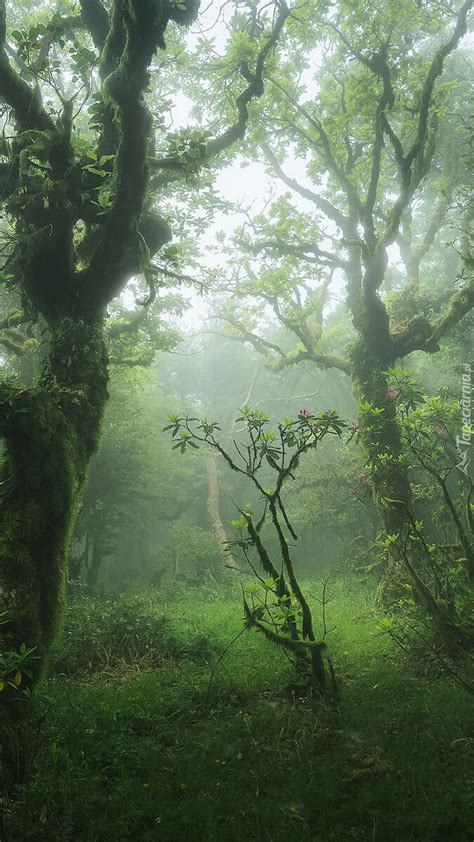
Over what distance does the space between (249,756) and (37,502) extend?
116 inches

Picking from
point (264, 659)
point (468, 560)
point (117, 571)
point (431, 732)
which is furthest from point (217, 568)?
point (431, 732)

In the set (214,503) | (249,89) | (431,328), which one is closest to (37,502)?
(249,89)

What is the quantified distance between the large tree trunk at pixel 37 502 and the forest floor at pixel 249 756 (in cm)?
81

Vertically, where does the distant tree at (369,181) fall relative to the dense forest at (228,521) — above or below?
above

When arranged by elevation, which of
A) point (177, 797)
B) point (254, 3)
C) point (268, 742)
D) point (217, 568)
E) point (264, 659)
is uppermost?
point (254, 3)

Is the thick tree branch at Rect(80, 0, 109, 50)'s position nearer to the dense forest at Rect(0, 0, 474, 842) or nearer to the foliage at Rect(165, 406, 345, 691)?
the dense forest at Rect(0, 0, 474, 842)

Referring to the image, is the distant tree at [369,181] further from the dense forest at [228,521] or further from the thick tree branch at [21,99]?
the thick tree branch at [21,99]

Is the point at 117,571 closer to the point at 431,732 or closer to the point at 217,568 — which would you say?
the point at 217,568

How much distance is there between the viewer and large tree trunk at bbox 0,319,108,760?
401 centimetres

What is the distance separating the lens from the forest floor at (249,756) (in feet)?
9.79

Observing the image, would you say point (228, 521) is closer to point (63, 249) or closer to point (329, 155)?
point (63, 249)

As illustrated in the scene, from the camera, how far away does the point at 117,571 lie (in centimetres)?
1934

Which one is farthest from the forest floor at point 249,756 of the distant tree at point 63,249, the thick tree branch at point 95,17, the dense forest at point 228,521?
the thick tree branch at point 95,17

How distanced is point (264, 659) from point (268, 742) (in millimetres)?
2172
